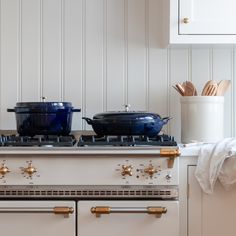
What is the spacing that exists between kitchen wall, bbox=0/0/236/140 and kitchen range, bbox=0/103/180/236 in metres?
0.62

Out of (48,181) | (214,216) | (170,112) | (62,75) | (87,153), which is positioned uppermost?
(62,75)

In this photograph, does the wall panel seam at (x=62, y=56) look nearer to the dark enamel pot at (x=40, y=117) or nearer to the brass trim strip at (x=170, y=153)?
the dark enamel pot at (x=40, y=117)

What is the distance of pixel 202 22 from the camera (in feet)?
6.35

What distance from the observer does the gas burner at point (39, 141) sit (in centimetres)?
171

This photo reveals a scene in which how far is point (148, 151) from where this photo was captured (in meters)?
1.66

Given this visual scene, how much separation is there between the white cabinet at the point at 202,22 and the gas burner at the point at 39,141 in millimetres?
659

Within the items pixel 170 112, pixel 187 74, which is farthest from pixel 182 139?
pixel 187 74

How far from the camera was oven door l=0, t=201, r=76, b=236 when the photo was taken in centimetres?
165

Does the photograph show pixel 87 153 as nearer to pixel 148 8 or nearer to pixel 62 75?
pixel 62 75

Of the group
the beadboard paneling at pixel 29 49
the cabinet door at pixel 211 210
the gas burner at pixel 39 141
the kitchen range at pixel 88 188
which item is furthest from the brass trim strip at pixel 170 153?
the beadboard paneling at pixel 29 49

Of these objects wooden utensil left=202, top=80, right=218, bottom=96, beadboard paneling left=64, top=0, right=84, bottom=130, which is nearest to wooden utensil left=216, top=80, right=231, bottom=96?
wooden utensil left=202, top=80, right=218, bottom=96

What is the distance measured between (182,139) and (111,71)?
0.52 m

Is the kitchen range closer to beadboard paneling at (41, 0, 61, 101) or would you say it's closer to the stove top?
the stove top

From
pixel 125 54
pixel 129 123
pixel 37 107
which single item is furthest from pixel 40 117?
pixel 125 54
